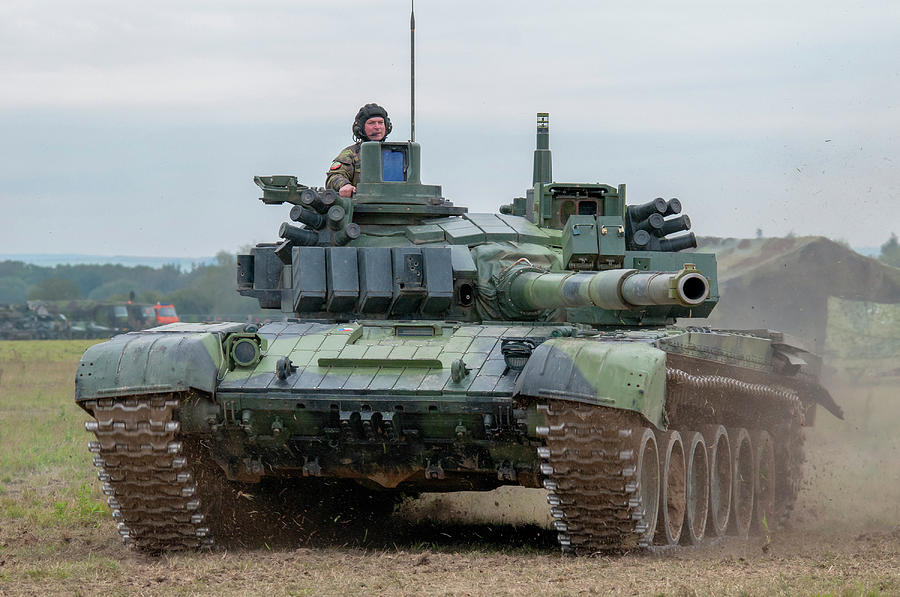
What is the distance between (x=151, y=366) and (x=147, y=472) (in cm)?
86

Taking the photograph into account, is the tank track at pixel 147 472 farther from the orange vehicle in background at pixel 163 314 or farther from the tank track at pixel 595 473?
the orange vehicle in background at pixel 163 314

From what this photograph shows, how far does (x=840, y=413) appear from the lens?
18.6m

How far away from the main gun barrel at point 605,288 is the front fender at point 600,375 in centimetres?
39

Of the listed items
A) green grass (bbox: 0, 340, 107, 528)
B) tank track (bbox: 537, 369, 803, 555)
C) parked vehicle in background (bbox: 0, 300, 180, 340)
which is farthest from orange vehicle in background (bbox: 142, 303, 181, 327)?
tank track (bbox: 537, 369, 803, 555)

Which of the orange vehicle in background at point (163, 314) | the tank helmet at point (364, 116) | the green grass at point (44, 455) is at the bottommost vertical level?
the green grass at point (44, 455)

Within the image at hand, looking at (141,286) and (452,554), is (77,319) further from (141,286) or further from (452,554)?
(452,554)

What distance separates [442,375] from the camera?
467 inches

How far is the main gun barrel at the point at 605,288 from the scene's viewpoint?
34.2 ft

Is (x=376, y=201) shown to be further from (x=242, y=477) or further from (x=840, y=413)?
(x=840, y=413)

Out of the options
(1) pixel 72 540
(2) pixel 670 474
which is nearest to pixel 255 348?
(1) pixel 72 540

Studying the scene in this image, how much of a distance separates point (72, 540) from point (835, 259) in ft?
91.1

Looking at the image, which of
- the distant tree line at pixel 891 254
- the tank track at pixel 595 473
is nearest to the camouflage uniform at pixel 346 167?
the tank track at pixel 595 473

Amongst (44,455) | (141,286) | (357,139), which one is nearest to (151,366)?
(357,139)

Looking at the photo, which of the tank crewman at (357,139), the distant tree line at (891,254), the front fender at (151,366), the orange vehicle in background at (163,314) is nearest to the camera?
the front fender at (151,366)
